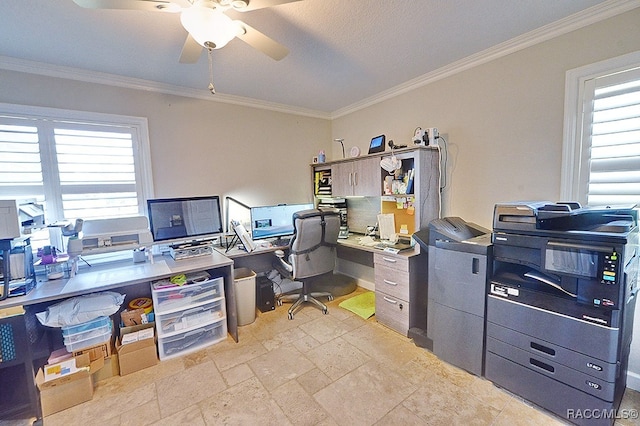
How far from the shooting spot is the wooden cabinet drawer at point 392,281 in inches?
95.2

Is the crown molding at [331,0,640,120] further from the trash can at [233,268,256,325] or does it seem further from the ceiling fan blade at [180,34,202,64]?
the trash can at [233,268,256,325]

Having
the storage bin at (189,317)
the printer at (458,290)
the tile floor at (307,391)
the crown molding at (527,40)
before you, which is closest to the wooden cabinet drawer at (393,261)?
the printer at (458,290)

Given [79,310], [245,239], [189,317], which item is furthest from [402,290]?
[79,310]

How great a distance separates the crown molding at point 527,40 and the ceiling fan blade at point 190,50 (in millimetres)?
2094

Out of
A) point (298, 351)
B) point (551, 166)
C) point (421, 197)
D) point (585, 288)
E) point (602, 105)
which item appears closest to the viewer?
point (585, 288)

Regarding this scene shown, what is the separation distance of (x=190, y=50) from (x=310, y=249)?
1.94 m

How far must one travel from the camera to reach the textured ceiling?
1.65m

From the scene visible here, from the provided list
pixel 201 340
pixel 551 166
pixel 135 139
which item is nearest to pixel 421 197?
pixel 551 166

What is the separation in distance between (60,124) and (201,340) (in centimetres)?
229

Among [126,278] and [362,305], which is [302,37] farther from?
[362,305]

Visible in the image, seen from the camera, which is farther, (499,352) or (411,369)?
A: (411,369)

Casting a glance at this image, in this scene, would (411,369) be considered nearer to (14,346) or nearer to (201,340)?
(201,340)

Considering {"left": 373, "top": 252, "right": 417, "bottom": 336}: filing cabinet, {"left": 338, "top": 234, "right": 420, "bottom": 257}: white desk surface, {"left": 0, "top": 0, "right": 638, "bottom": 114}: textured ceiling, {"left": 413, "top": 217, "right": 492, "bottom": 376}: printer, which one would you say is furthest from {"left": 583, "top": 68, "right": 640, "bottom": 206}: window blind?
{"left": 373, "top": 252, "right": 417, "bottom": 336}: filing cabinet

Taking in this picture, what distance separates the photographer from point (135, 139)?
263 centimetres
